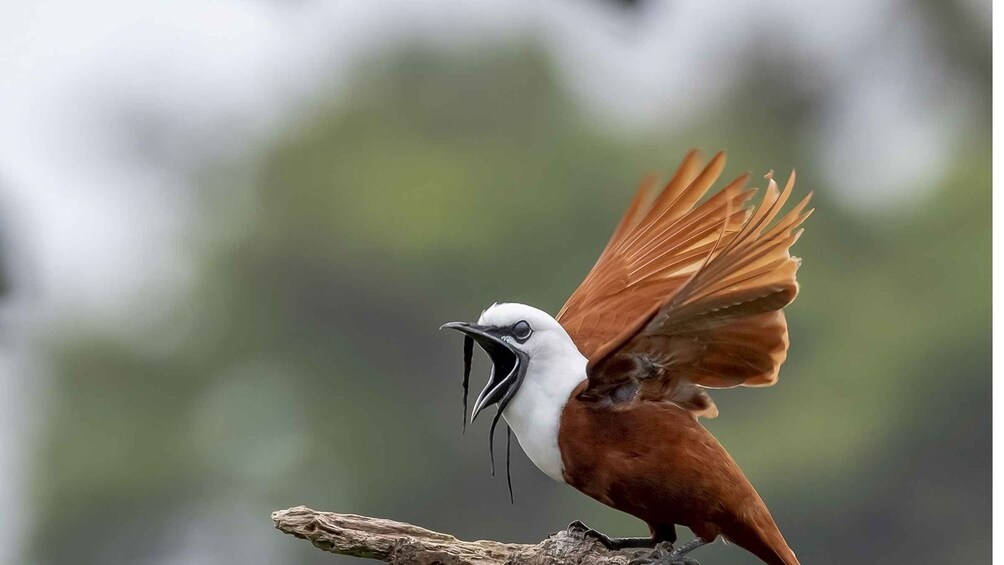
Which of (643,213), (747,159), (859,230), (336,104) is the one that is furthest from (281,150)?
(643,213)

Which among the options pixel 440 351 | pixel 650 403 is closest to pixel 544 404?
pixel 650 403

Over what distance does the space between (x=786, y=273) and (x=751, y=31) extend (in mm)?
9173

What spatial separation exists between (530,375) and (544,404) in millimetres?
54

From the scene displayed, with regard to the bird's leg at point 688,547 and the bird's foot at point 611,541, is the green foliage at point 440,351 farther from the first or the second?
the bird's leg at point 688,547

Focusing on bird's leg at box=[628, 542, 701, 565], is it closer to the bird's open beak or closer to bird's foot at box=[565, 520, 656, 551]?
bird's foot at box=[565, 520, 656, 551]

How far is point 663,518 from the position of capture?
7.24 feet

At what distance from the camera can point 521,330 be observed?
86.4 inches

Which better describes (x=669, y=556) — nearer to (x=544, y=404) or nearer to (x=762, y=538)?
(x=762, y=538)

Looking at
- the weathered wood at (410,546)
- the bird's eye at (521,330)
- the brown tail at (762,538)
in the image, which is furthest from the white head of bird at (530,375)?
the brown tail at (762,538)

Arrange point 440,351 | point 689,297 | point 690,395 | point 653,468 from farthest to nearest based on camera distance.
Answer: point 440,351, point 690,395, point 653,468, point 689,297

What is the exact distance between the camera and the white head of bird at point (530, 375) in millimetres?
2172

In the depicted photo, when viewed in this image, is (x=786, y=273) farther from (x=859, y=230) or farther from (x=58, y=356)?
(x=859, y=230)

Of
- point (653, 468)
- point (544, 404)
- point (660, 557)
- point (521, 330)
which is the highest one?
point (521, 330)

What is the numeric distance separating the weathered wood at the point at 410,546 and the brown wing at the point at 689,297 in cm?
30
